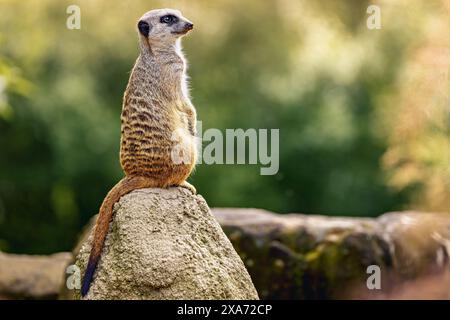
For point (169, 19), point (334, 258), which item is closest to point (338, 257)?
point (334, 258)

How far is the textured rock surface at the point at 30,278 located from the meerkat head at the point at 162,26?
195cm

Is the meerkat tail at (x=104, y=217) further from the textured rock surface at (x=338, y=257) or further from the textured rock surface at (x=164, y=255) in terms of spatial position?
the textured rock surface at (x=338, y=257)

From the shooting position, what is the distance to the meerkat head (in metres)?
3.72

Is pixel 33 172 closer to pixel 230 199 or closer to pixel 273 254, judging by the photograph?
pixel 230 199

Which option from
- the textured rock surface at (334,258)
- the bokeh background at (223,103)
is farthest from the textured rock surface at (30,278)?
the bokeh background at (223,103)

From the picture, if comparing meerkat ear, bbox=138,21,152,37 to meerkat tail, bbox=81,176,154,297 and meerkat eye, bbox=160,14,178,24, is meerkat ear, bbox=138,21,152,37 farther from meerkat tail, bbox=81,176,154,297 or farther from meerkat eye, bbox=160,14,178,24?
meerkat tail, bbox=81,176,154,297

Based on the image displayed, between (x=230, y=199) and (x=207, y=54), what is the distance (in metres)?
1.75

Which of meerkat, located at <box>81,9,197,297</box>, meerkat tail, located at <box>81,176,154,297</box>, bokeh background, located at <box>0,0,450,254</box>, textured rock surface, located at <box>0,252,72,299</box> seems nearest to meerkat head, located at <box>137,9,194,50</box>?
meerkat, located at <box>81,9,197,297</box>

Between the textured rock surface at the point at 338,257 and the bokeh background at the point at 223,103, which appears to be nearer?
the textured rock surface at the point at 338,257

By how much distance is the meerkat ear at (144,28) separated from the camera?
3.73 m

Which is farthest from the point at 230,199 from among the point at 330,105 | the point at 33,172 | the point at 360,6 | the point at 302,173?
the point at 360,6

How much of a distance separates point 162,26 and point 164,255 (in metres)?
1.02

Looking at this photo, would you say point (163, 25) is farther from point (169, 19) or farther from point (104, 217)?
point (104, 217)

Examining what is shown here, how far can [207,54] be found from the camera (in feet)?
30.0
